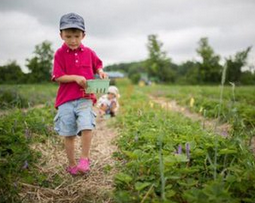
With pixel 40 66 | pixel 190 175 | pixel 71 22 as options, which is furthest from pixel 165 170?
pixel 40 66

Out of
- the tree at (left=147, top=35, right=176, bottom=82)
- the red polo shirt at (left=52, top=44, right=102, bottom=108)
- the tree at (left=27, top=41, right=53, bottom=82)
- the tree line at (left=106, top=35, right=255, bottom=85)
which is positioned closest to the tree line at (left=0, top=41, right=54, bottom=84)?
the tree at (left=27, top=41, right=53, bottom=82)

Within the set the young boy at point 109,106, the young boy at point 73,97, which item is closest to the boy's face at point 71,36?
the young boy at point 73,97

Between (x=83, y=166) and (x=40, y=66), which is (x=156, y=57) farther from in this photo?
(x=83, y=166)

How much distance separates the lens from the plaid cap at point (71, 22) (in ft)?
9.94

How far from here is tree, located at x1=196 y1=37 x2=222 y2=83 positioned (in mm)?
53969

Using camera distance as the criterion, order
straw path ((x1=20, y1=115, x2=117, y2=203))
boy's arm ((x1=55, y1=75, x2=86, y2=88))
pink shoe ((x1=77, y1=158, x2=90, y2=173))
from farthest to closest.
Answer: pink shoe ((x1=77, y1=158, x2=90, y2=173)) < boy's arm ((x1=55, y1=75, x2=86, y2=88)) < straw path ((x1=20, y1=115, x2=117, y2=203))

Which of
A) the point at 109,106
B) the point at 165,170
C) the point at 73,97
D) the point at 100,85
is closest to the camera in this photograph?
the point at 165,170

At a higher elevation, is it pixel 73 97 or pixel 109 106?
pixel 73 97

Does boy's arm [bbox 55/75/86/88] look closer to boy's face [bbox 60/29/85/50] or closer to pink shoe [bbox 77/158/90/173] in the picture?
boy's face [bbox 60/29/85/50]

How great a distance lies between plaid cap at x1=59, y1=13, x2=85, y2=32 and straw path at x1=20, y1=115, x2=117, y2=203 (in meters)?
1.67

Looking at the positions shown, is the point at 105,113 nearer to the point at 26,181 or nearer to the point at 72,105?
the point at 72,105

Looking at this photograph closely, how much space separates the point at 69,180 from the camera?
2982mm

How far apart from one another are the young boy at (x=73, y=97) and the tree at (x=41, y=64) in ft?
126

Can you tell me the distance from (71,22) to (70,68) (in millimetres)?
583
